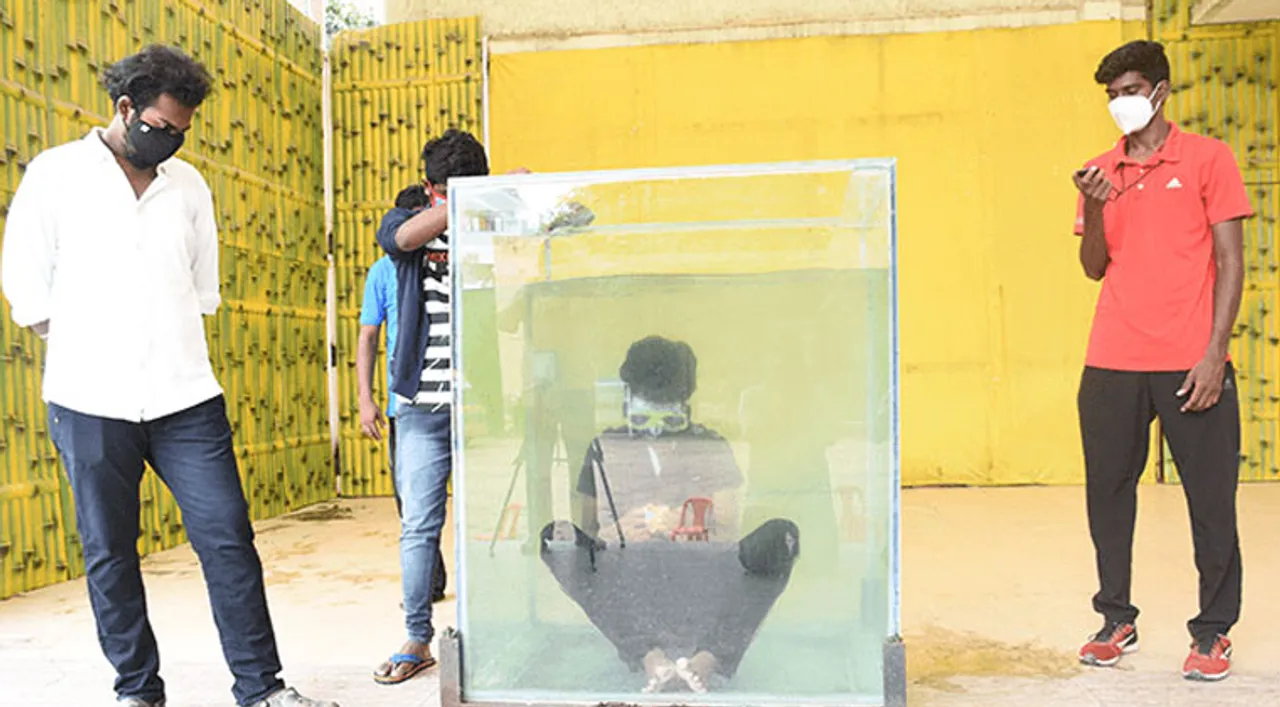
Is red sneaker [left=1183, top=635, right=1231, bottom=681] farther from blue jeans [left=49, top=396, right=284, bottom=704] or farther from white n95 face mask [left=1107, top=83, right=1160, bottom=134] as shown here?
blue jeans [left=49, top=396, right=284, bottom=704]

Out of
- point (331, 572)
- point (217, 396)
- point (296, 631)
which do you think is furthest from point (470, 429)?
point (331, 572)

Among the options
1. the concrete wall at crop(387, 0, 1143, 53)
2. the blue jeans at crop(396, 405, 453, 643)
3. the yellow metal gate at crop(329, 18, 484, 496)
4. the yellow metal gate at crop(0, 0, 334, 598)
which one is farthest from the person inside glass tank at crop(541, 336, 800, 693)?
the concrete wall at crop(387, 0, 1143, 53)

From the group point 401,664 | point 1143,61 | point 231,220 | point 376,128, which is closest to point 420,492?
point 401,664

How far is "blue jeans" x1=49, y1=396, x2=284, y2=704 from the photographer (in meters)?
2.25

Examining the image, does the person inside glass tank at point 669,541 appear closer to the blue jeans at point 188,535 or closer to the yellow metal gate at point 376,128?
the blue jeans at point 188,535

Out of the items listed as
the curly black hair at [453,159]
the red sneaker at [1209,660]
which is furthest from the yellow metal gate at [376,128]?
the red sneaker at [1209,660]

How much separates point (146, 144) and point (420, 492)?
1019 mm

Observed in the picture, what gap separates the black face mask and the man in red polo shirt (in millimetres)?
2108

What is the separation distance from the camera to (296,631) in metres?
3.19

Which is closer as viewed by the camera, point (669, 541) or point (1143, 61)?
point (669, 541)

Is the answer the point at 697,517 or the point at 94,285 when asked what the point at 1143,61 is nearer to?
the point at 697,517

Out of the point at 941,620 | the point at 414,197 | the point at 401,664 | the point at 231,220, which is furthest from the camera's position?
the point at 231,220

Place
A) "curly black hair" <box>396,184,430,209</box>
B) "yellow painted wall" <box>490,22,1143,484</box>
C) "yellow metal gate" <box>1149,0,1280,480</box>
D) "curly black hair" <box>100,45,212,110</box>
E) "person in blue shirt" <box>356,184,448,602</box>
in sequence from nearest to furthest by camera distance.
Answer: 1. "curly black hair" <box>100,45,212,110</box>
2. "person in blue shirt" <box>356,184,448,602</box>
3. "curly black hair" <box>396,184,430,209</box>
4. "yellow metal gate" <box>1149,0,1280,480</box>
5. "yellow painted wall" <box>490,22,1143,484</box>

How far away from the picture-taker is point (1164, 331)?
251cm
